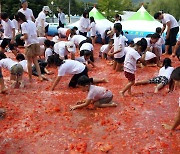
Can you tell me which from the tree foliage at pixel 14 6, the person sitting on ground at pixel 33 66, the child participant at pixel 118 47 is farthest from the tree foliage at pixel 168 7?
the person sitting on ground at pixel 33 66

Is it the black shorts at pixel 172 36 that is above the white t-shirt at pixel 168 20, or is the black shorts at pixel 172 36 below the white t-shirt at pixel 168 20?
below

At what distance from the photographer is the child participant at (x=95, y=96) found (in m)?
6.34

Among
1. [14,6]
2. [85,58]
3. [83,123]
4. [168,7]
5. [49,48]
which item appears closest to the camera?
[83,123]

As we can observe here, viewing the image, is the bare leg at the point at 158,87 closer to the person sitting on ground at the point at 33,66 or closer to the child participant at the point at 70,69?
the child participant at the point at 70,69

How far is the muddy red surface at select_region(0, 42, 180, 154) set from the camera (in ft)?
17.3

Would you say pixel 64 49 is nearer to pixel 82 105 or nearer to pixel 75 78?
pixel 75 78

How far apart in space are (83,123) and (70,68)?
221 centimetres

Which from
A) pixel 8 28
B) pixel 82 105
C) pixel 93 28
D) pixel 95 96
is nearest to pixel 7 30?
pixel 8 28

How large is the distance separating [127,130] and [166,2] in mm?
52005

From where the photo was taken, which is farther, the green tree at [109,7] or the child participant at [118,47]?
the green tree at [109,7]

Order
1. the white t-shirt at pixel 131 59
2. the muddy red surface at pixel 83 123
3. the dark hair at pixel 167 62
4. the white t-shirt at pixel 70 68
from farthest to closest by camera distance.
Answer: the dark hair at pixel 167 62 < the white t-shirt at pixel 70 68 < the white t-shirt at pixel 131 59 < the muddy red surface at pixel 83 123

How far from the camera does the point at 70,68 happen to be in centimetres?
805

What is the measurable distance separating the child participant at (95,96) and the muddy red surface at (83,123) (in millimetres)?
133

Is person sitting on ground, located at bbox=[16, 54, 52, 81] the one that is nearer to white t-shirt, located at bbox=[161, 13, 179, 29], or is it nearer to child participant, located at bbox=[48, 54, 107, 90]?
child participant, located at bbox=[48, 54, 107, 90]
